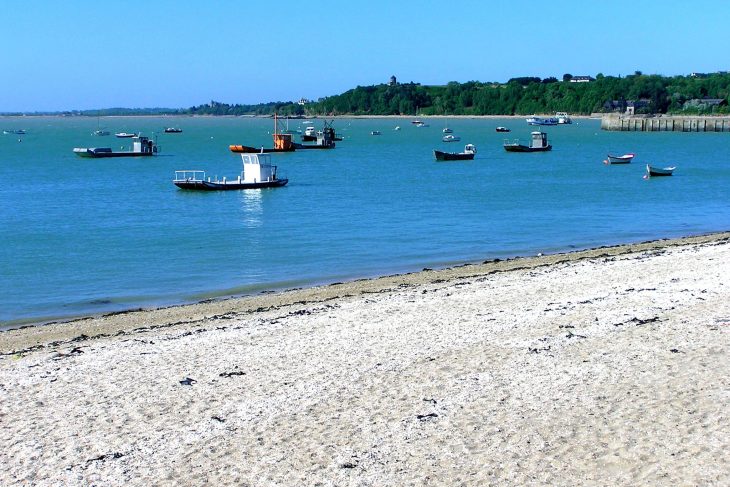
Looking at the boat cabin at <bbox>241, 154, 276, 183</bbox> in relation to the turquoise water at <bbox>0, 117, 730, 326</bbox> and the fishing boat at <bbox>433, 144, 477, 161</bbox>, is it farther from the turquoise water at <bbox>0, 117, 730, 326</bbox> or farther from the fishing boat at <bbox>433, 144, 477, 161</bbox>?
the fishing boat at <bbox>433, 144, 477, 161</bbox>

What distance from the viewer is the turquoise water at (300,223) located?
81.5ft

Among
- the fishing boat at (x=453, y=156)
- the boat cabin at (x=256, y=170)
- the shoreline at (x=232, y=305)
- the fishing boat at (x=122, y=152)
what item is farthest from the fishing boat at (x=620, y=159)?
the shoreline at (x=232, y=305)

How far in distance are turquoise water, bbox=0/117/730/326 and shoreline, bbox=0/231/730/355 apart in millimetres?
1198

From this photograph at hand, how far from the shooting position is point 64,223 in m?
39.5

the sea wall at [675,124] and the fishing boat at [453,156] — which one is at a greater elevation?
the sea wall at [675,124]

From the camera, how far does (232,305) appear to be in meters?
20.0

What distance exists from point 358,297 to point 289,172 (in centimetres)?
5349

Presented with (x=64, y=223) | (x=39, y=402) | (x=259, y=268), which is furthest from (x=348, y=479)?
(x=64, y=223)

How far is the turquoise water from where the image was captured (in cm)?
2483


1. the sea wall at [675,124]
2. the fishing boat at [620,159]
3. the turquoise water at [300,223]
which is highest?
the sea wall at [675,124]

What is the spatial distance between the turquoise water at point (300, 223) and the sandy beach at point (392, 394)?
283 inches

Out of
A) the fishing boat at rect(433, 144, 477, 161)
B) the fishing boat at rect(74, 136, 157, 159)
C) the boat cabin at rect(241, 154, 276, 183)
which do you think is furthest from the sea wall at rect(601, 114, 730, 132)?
the boat cabin at rect(241, 154, 276, 183)

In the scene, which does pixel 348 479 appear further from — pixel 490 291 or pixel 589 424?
pixel 490 291

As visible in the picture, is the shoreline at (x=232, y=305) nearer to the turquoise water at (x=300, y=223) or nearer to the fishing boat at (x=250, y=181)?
the turquoise water at (x=300, y=223)
